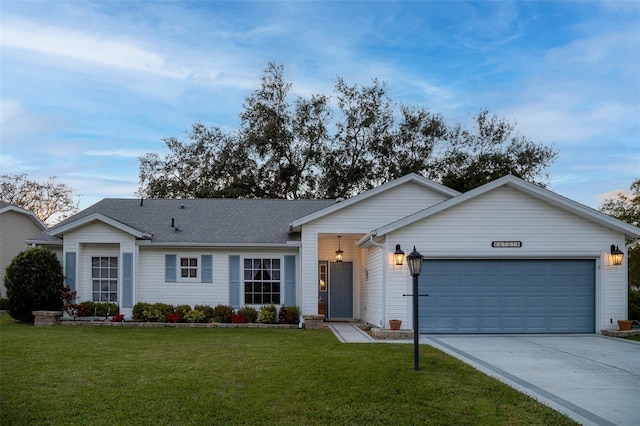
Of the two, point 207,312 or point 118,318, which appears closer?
point 118,318

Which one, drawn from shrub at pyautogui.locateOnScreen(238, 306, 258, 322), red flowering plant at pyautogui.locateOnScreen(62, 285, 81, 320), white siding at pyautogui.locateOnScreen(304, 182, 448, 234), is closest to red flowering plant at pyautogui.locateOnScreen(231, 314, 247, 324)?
shrub at pyautogui.locateOnScreen(238, 306, 258, 322)

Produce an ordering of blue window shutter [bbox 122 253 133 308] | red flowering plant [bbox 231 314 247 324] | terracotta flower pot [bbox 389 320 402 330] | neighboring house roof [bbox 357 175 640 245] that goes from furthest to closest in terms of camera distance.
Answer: blue window shutter [bbox 122 253 133 308], red flowering plant [bbox 231 314 247 324], neighboring house roof [bbox 357 175 640 245], terracotta flower pot [bbox 389 320 402 330]

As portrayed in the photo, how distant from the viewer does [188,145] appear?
118ft

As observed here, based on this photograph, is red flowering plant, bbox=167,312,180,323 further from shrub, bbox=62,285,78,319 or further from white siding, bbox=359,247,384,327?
white siding, bbox=359,247,384,327

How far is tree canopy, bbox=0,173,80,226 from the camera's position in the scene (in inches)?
1615

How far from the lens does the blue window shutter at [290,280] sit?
63.4 feet

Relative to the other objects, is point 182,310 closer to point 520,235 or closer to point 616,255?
point 520,235

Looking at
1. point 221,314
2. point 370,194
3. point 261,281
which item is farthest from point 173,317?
point 370,194

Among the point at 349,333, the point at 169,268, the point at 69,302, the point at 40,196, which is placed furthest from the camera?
the point at 40,196

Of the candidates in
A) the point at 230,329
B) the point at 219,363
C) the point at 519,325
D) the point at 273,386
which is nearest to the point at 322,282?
the point at 230,329

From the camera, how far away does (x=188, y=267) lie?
1953 cm

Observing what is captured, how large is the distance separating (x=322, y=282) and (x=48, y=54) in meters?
11.7

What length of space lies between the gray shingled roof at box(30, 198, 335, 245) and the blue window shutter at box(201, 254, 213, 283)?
2.14ft

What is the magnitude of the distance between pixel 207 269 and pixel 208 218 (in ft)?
8.84
